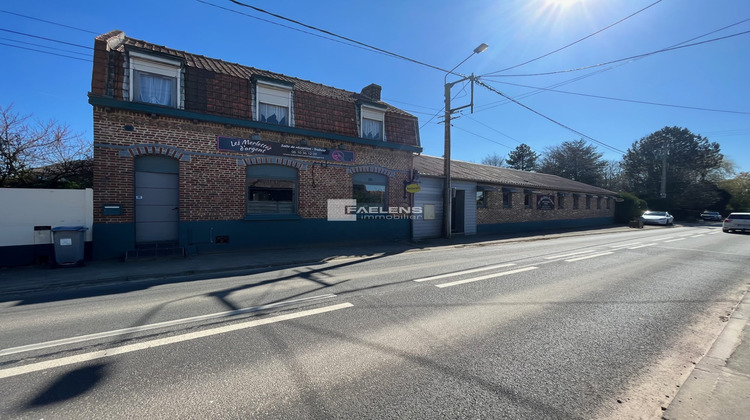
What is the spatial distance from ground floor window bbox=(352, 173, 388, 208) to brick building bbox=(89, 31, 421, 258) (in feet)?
0.23

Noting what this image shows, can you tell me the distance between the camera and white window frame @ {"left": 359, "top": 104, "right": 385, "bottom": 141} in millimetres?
13828

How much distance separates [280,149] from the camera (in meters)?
11.7

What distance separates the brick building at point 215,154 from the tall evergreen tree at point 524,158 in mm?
50088

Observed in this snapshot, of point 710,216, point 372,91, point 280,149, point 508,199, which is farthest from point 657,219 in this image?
point 280,149

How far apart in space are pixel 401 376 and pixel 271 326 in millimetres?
2035

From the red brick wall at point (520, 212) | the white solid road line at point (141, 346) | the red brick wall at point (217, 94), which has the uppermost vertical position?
the red brick wall at point (217, 94)

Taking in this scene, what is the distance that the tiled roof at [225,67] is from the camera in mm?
9984

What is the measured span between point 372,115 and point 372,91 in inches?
81.1

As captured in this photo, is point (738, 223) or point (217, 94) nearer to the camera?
point (217, 94)

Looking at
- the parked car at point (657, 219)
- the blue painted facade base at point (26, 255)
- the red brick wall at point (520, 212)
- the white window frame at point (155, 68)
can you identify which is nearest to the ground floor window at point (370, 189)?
the white window frame at point (155, 68)

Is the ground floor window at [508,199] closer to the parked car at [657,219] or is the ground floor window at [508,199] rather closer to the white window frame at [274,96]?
the white window frame at [274,96]

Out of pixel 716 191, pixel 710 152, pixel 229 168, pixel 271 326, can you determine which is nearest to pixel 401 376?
pixel 271 326

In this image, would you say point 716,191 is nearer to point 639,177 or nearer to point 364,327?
point 639,177

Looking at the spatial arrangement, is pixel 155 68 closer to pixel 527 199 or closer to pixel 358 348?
pixel 358 348
